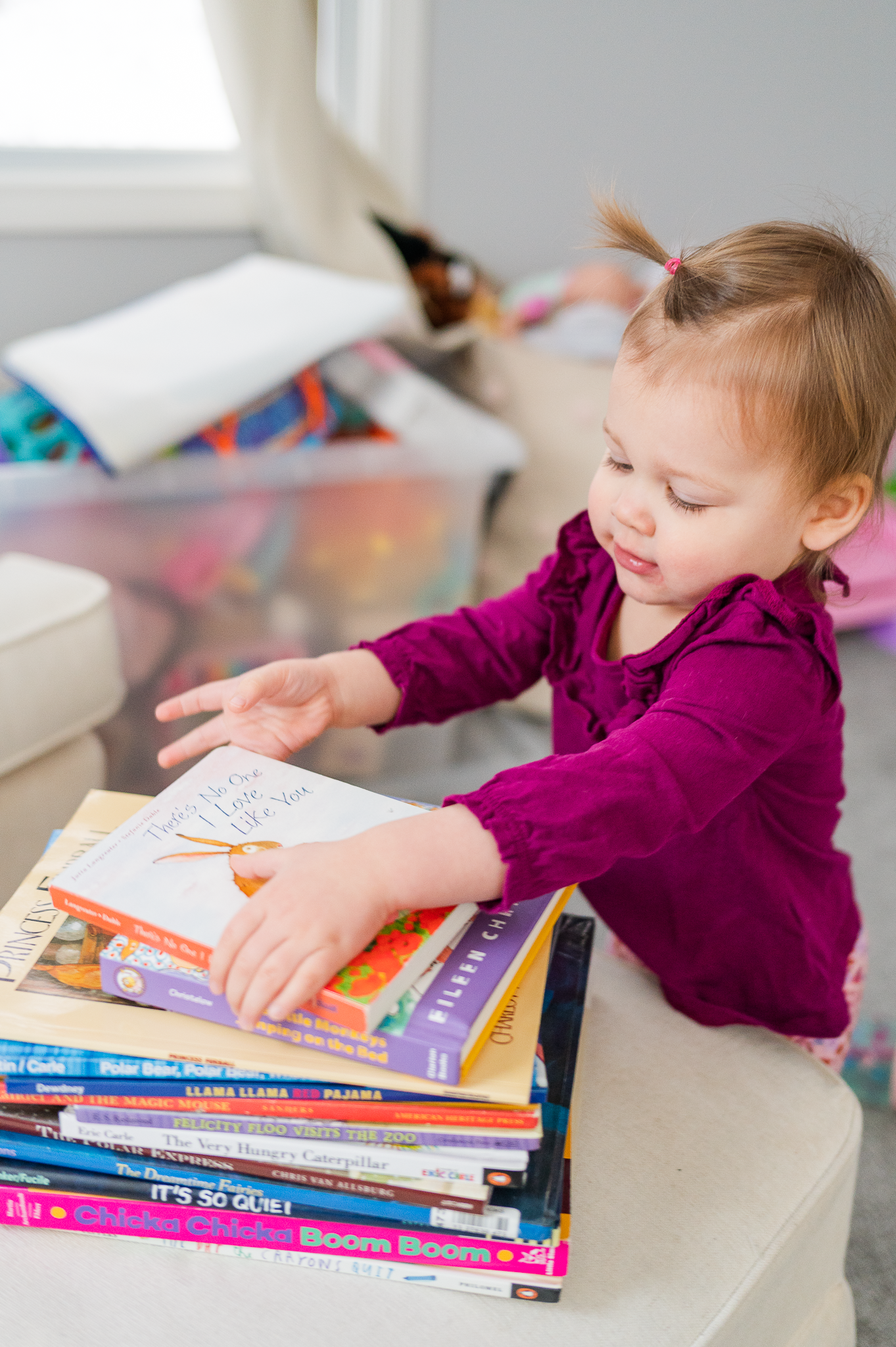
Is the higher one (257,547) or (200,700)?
(200,700)

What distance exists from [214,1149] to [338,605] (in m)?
0.97

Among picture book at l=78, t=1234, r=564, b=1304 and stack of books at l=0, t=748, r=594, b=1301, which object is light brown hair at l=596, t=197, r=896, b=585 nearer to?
stack of books at l=0, t=748, r=594, b=1301

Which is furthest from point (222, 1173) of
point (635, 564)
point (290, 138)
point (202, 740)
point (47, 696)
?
point (290, 138)

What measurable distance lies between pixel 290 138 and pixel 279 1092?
4.77ft

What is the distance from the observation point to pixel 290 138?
1575 millimetres

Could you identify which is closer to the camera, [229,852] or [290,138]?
[229,852]

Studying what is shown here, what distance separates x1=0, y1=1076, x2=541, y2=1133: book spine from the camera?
50cm

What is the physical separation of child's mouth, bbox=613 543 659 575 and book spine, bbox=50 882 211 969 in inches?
13.1

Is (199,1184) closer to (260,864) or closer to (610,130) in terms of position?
(260,864)

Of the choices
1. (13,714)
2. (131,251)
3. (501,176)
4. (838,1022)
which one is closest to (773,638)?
(838,1022)

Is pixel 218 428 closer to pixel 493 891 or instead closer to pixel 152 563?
pixel 152 563

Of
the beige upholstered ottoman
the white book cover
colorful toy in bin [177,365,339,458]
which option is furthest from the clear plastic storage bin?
the white book cover

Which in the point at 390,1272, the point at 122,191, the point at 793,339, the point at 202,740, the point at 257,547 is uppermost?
the point at 793,339

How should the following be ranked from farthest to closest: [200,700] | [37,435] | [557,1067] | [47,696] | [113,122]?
[113,122], [37,435], [47,696], [200,700], [557,1067]
